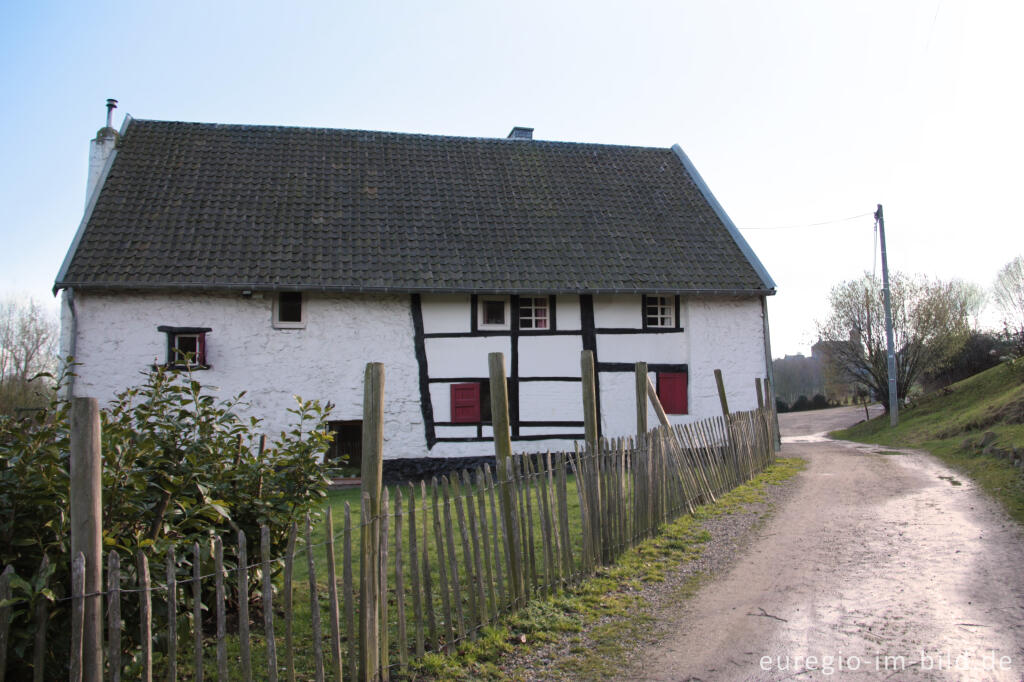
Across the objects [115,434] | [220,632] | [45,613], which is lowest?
[220,632]

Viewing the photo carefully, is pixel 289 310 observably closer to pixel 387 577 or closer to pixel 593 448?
pixel 593 448

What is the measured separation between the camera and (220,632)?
3.50 m

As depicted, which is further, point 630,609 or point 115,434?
point 630,609

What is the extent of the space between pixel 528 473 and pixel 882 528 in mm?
4839

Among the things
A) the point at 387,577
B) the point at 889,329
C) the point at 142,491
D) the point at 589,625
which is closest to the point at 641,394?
the point at 589,625

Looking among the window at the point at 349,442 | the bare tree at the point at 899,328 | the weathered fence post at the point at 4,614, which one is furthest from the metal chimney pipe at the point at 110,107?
the bare tree at the point at 899,328

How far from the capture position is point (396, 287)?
45.3ft

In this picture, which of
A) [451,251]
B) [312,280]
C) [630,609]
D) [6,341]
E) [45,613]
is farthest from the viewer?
[6,341]

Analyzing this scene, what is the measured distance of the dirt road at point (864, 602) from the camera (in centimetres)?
457

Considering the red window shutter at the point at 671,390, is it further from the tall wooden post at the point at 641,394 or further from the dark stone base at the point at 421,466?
the tall wooden post at the point at 641,394

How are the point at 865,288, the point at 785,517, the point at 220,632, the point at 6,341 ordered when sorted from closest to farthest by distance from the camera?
the point at 220,632 → the point at 785,517 → the point at 865,288 → the point at 6,341

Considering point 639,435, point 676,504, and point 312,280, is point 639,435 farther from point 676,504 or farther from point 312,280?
point 312,280

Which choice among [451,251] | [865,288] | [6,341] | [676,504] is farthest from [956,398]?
[6,341]

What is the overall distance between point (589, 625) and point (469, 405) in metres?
9.11
